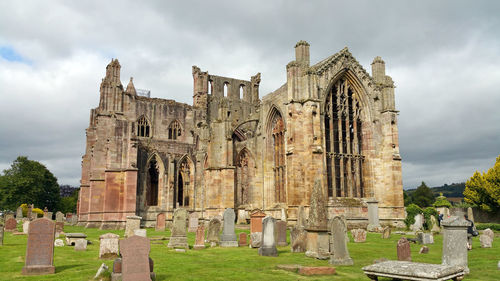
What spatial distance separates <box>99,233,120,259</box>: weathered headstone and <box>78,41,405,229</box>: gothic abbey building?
13359 millimetres

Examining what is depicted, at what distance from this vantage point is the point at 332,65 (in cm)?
2800

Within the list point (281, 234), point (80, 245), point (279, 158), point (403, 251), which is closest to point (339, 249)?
point (403, 251)

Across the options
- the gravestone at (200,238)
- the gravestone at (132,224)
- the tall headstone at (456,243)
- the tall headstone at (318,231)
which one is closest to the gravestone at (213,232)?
the gravestone at (200,238)

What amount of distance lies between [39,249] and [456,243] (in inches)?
421

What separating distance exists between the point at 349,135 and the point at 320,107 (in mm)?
3739

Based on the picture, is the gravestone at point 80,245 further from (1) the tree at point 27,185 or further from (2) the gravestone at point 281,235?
(1) the tree at point 27,185

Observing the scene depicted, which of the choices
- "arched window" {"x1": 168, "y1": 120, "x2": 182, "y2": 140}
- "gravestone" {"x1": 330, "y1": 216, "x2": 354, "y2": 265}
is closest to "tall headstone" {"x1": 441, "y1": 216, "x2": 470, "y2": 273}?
"gravestone" {"x1": 330, "y1": 216, "x2": 354, "y2": 265}

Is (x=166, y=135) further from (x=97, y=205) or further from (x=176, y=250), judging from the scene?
(x=176, y=250)

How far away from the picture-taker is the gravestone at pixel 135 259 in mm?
8750

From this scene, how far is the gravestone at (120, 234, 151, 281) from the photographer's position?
875cm

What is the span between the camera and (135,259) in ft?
29.3

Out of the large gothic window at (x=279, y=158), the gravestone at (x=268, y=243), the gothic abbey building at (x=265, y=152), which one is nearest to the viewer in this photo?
the gravestone at (x=268, y=243)

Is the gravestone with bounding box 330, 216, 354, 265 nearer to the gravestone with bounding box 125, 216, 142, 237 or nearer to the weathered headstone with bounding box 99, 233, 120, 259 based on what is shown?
the weathered headstone with bounding box 99, 233, 120, 259

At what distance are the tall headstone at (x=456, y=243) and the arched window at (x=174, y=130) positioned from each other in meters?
31.2
